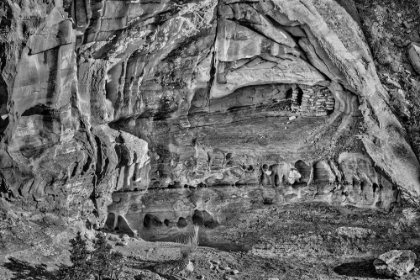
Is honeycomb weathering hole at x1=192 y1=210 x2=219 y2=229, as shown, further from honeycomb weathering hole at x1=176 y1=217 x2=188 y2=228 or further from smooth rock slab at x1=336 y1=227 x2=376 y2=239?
smooth rock slab at x1=336 y1=227 x2=376 y2=239

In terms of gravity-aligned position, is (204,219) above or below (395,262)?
above

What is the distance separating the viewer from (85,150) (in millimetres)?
11406

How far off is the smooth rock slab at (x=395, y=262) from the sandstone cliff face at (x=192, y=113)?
1276 millimetres

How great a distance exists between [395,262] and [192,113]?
5.61 meters

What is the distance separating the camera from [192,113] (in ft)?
41.9

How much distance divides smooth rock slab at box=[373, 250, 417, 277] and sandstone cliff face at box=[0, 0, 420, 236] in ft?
4.19

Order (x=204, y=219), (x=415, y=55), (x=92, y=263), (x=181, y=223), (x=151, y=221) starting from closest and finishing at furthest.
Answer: (x=92, y=263)
(x=415, y=55)
(x=151, y=221)
(x=181, y=223)
(x=204, y=219)

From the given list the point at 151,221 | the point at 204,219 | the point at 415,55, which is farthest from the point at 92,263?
the point at 415,55

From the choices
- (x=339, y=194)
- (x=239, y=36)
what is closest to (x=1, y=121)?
(x=239, y=36)

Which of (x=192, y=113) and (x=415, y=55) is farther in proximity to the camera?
(x=192, y=113)

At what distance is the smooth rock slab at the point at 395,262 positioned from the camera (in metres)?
11.7

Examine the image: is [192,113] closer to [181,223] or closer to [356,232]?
[181,223]

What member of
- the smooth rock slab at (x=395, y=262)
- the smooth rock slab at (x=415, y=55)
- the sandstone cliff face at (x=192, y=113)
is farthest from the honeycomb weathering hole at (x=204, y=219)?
the smooth rock slab at (x=415, y=55)

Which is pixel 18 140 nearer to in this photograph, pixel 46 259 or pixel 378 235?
pixel 46 259
